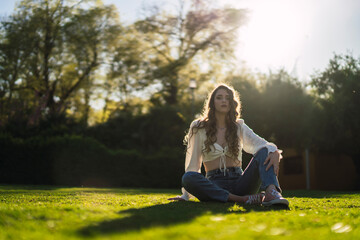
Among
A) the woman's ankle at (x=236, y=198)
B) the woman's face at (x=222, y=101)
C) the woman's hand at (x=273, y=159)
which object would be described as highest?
the woman's face at (x=222, y=101)

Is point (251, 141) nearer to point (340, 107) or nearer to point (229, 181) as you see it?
point (229, 181)

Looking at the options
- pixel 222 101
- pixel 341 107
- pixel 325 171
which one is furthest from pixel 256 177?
pixel 325 171

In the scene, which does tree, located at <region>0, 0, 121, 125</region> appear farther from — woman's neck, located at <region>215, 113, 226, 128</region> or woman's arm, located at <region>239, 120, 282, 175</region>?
woman's arm, located at <region>239, 120, 282, 175</region>

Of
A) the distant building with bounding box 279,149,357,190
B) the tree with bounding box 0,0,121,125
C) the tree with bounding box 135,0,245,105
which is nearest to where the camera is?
the distant building with bounding box 279,149,357,190

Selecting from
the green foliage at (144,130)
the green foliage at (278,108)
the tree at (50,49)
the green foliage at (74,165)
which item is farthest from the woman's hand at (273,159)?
the tree at (50,49)

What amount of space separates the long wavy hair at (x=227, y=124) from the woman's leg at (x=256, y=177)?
36 cm

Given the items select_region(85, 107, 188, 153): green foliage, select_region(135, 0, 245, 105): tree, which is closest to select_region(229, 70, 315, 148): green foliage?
select_region(85, 107, 188, 153): green foliage

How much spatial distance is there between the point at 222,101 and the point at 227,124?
1.11 ft

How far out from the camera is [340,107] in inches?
688

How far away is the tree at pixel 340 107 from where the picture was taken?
17453 mm

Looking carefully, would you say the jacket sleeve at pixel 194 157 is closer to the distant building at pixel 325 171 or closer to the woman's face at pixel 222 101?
the woman's face at pixel 222 101

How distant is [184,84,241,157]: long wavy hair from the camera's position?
16.3 feet

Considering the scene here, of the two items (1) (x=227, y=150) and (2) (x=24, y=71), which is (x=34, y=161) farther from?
(1) (x=227, y=150)

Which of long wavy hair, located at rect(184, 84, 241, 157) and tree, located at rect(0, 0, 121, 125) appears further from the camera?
tree, located at rect(0, 0, 121, 125)
